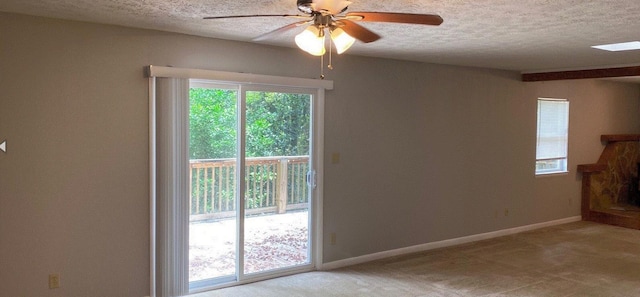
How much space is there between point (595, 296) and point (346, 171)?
2497 mm

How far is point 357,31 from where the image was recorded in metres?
2.62

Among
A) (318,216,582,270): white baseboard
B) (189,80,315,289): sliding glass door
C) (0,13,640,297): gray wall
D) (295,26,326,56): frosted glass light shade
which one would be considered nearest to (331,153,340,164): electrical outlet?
(0,13,640,297): gray wall

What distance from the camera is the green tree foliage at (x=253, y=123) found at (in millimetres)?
4277

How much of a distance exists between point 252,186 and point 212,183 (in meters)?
0.39

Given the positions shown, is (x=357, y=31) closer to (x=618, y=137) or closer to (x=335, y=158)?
(x=335, y=158)

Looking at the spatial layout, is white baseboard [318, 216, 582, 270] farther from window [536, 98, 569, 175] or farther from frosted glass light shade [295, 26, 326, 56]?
frosted glass light shade [295, 26, 326, 56]

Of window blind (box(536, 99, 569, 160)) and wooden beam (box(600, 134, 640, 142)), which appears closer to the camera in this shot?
window blind (box(536, 99, 569, 160))

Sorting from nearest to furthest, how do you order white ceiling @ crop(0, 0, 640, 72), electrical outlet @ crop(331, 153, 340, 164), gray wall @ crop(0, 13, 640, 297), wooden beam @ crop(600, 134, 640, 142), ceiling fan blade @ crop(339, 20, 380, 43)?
1. ceiling fan blade @ crop(339, 20, 380, 43)
2. white ceiling @ crop(0, 0, 640, 72)
3. gray wall @ crop(0, 13, 640, 297)
4. electrical outlet @ crop(331, 153, 340, 164)
5. wooden beam @ crop(600, 134, 640, 142)

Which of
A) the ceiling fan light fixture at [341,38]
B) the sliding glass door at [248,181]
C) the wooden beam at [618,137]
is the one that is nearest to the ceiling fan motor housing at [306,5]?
the ceiling fan light fixture at [341,38]

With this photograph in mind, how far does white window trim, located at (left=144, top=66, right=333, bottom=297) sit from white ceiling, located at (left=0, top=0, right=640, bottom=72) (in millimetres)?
320

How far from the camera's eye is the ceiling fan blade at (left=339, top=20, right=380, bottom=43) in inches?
101

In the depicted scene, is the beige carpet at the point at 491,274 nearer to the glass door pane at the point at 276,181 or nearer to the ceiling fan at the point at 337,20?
the glass door pane at the point at 276,181

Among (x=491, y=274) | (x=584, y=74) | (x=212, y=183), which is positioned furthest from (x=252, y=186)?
(x=584, y=74)

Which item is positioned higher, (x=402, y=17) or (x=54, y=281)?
(x=402, y=17)
